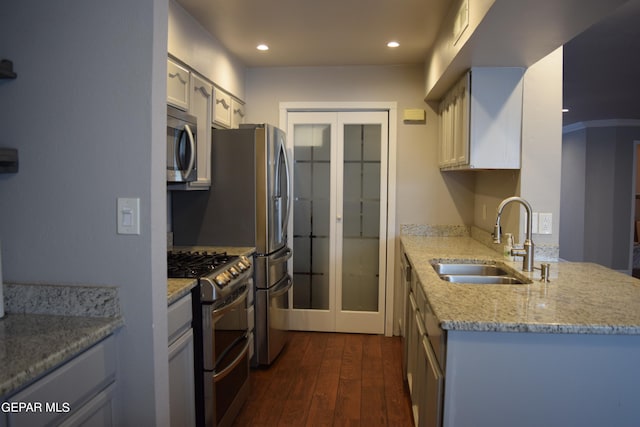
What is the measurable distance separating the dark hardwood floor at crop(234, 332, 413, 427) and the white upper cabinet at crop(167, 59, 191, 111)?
189cm

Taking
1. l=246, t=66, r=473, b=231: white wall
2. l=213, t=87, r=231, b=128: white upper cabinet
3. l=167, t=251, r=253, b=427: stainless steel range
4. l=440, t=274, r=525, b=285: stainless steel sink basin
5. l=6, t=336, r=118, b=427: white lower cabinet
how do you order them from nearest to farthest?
l=6, t=336, r=118, b=427: white lower cabinet
l=167, t=251, r=253, b=427: stainless steel range
l=440, t=274, r=525, b=285: stainless steel sink basin
l=213, t=87, r=231, b=128: white upper cabinet
l=246, t=66, r=473, b=231: white wall

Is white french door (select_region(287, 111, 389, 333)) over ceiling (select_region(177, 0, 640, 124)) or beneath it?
beneath

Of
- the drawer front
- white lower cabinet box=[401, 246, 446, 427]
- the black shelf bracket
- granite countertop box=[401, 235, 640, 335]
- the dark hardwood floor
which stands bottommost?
the dark hardwood floor

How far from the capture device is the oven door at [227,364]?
84.0 inches

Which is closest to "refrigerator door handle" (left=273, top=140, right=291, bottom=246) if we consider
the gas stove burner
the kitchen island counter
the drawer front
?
the gas stove burner

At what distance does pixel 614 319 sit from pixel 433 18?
2.08 meters

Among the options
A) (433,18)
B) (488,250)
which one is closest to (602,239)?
(488,250)

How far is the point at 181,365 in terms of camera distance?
193 cm

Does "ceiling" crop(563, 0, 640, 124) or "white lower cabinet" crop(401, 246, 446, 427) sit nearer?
"white lower cabinet" crop(401, 246, 446, 427)

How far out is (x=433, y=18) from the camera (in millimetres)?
2775

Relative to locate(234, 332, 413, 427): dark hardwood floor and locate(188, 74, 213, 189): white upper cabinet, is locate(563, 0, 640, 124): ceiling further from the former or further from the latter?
locate(234, 332, 413, 427): dark hardwood floor

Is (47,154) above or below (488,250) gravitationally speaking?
above

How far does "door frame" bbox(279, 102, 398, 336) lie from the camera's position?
394 cm

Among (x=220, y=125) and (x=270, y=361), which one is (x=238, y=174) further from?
(x=270, y=361)
